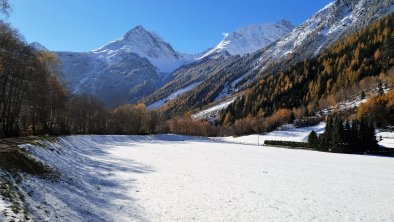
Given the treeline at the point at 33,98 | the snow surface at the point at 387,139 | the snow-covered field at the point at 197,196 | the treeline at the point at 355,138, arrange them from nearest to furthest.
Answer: the snow-covered field at the point at 197,196
the treeline at the point at 33,98
the treeline at the point at 355,138
the snow surface at the point at 387,139

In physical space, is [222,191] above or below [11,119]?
below

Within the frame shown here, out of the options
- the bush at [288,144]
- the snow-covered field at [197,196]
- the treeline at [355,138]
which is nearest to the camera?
the snow-covered field at [197,196]

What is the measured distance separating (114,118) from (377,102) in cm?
11455

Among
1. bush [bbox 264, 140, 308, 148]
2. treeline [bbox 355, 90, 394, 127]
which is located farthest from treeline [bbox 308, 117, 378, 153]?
treeline [bbox 355, 90, 394, 127]

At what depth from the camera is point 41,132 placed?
6034 cm

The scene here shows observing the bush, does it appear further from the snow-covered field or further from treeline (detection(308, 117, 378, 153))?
the snow-covered field

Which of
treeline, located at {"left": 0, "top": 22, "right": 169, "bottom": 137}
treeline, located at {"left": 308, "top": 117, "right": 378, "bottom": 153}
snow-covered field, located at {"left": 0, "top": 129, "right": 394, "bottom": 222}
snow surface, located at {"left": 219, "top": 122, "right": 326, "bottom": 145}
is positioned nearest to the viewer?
snow-covered field, located at {"left": 0, "top": 129, "right": 394, "bottom": 222}

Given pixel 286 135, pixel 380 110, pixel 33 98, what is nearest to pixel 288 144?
pixel 286 135

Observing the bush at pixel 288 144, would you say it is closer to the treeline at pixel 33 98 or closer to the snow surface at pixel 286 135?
the snow surface at pixel 286 135

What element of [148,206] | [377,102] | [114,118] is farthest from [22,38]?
[377,102]

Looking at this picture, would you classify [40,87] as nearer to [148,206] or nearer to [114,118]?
[148,206]

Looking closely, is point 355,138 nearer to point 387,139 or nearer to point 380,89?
point 387,139

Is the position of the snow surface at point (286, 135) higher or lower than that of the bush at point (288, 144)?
higher

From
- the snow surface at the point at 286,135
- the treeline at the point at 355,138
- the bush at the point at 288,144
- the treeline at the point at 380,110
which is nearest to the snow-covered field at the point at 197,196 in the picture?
the treeline at the point at 355,138
